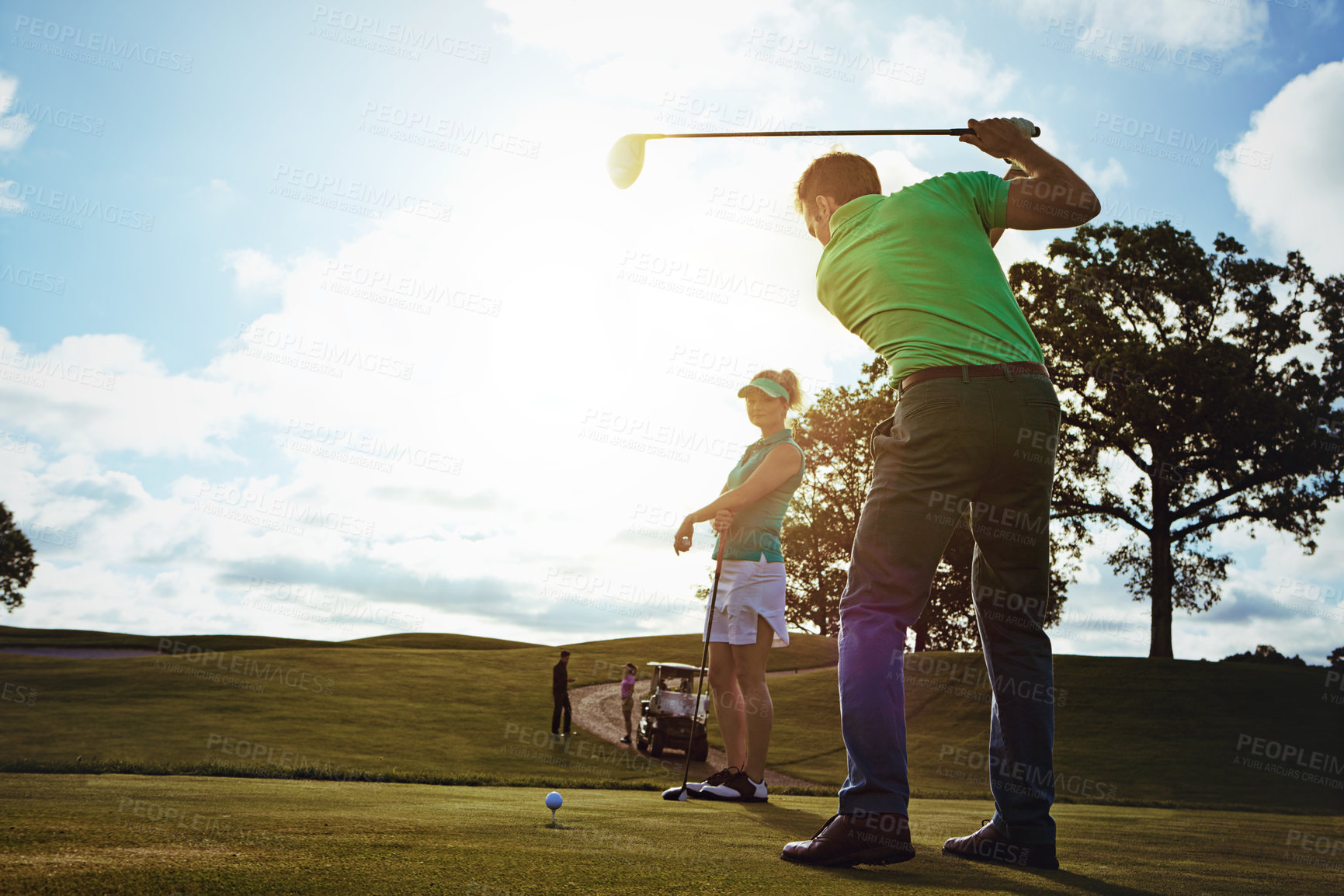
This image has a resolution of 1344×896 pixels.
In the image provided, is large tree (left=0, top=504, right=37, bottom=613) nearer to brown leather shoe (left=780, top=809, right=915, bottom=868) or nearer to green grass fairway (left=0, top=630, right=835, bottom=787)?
green grass fairway (left=0, top=630, right=835, bottom=787)

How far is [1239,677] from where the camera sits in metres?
27.5

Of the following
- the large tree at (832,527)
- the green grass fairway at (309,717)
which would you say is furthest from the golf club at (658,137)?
the large tree at (832,527)

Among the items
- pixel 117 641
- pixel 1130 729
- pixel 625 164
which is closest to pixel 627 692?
pixel 1130 729

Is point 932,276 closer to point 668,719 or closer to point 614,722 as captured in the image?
point 668,719

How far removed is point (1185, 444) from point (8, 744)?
29.9 m

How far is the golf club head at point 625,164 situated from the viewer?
7.55 m

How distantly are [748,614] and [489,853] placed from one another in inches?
131

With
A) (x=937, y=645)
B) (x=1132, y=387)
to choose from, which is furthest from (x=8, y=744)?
(x=937, y=645)

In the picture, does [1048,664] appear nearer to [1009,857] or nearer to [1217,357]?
[1009,857]

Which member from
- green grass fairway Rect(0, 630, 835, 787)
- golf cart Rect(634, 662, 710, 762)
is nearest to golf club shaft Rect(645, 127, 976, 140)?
green grass fairway Rect(0, 630, 835, 787)

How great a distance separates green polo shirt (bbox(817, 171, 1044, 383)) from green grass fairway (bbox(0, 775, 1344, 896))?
5.14 ft

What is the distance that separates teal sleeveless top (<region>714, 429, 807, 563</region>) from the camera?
5512 mm

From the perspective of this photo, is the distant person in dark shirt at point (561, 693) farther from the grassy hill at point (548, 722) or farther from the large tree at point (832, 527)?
the large tree at point (832, 527)

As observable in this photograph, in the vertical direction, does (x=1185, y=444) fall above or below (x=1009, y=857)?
above
